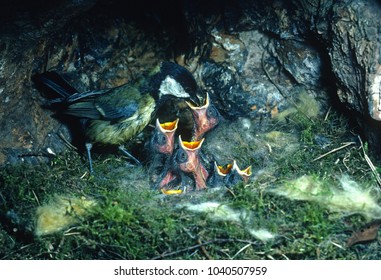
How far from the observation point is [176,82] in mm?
3287

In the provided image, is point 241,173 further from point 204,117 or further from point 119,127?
point 119,127

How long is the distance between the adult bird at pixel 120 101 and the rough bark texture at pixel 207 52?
235 millimetres

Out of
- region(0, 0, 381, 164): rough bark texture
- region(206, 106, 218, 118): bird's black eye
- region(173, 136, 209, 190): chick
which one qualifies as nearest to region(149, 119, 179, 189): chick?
region(173, 136, 209, 190): chick

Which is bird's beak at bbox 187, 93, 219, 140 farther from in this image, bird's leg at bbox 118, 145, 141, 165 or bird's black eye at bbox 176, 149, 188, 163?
bird's leg at bbox 118, 145, 141, 165

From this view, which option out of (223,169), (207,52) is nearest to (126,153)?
(223,169)

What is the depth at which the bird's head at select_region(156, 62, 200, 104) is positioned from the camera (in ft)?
10.7

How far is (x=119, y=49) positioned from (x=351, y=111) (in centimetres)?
192

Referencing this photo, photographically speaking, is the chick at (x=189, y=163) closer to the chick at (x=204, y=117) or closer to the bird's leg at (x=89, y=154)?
the chick at (x=204, y=117)

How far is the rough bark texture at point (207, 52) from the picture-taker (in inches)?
110

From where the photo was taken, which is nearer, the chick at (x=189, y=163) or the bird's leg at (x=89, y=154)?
the chick at (x=189, y=163)

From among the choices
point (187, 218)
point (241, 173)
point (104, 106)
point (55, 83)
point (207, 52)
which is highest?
point (207, 52)

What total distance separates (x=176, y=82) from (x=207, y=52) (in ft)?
1.50

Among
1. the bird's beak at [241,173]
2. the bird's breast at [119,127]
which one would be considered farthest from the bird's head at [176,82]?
the bird's beak at [241,173]
